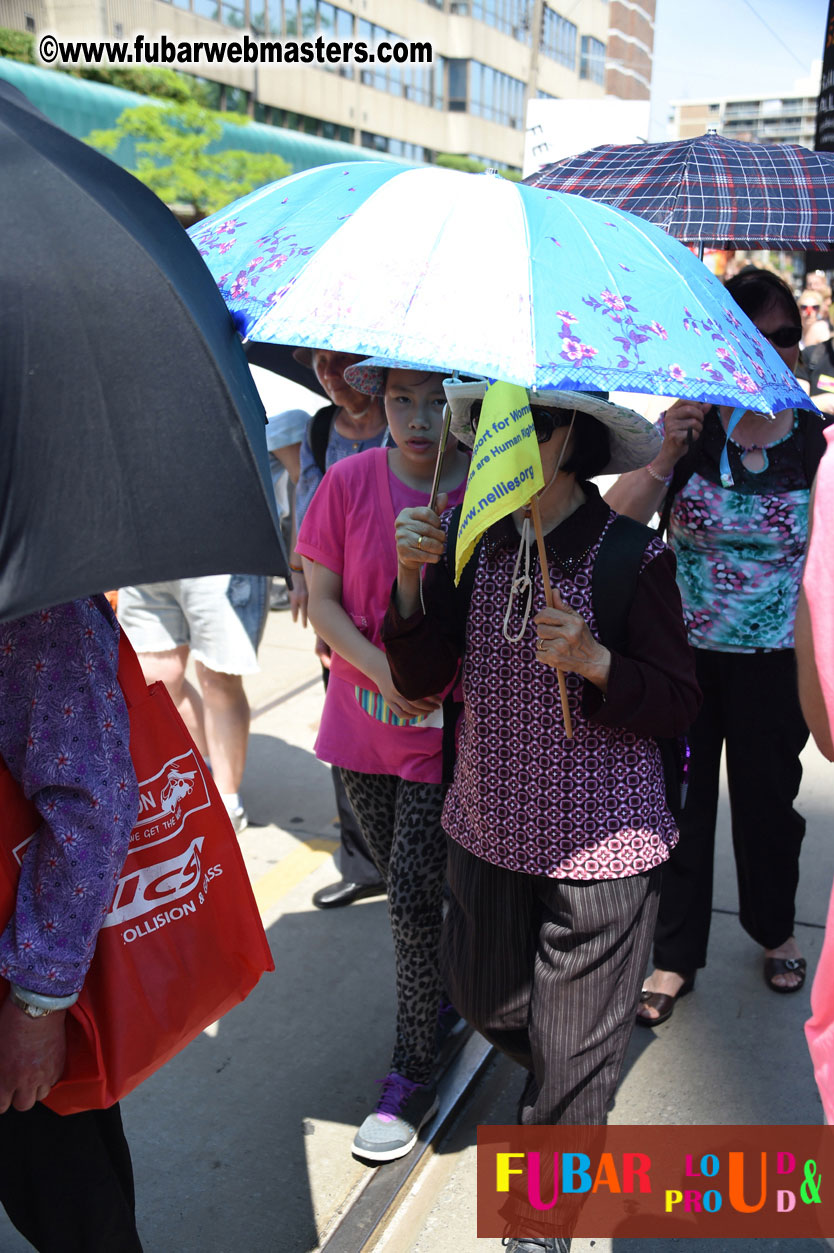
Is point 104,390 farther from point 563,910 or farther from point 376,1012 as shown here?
point 376,1012

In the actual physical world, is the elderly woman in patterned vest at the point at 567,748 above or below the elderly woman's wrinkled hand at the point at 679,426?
below

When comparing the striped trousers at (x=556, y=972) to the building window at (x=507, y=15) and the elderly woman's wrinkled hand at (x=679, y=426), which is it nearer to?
the elderly woman's wrinkled hand at (x=679, y=426)

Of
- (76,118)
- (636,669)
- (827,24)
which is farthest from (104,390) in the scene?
(76,118)

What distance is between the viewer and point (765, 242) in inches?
119

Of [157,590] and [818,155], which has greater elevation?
[818,155]

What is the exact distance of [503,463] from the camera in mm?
1842

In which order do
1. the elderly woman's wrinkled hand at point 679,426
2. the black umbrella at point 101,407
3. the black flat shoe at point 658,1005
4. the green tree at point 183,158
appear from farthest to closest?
1. the green tree at point 183,158
2. the black flat shoe at point 658,1005
3. the elderly woman's wrinkled hand at point 679,426
4. the black umbrella at point 101,407

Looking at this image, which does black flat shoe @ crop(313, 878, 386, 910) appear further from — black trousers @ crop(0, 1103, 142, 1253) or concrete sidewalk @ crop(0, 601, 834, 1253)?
black trousers @ crop(0, 1103, 142, 1253)

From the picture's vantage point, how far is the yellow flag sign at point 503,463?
184 centimetres

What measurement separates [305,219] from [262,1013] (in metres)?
2.29

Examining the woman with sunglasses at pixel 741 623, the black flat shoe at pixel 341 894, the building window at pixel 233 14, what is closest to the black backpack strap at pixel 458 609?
the woman with sunglasses at pixel 741 623

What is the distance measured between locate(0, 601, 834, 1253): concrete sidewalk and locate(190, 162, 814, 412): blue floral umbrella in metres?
1.92

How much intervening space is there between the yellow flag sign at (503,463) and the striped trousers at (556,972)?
0.81 metres

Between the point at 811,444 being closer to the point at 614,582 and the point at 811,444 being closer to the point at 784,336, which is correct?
the point at 784,336
